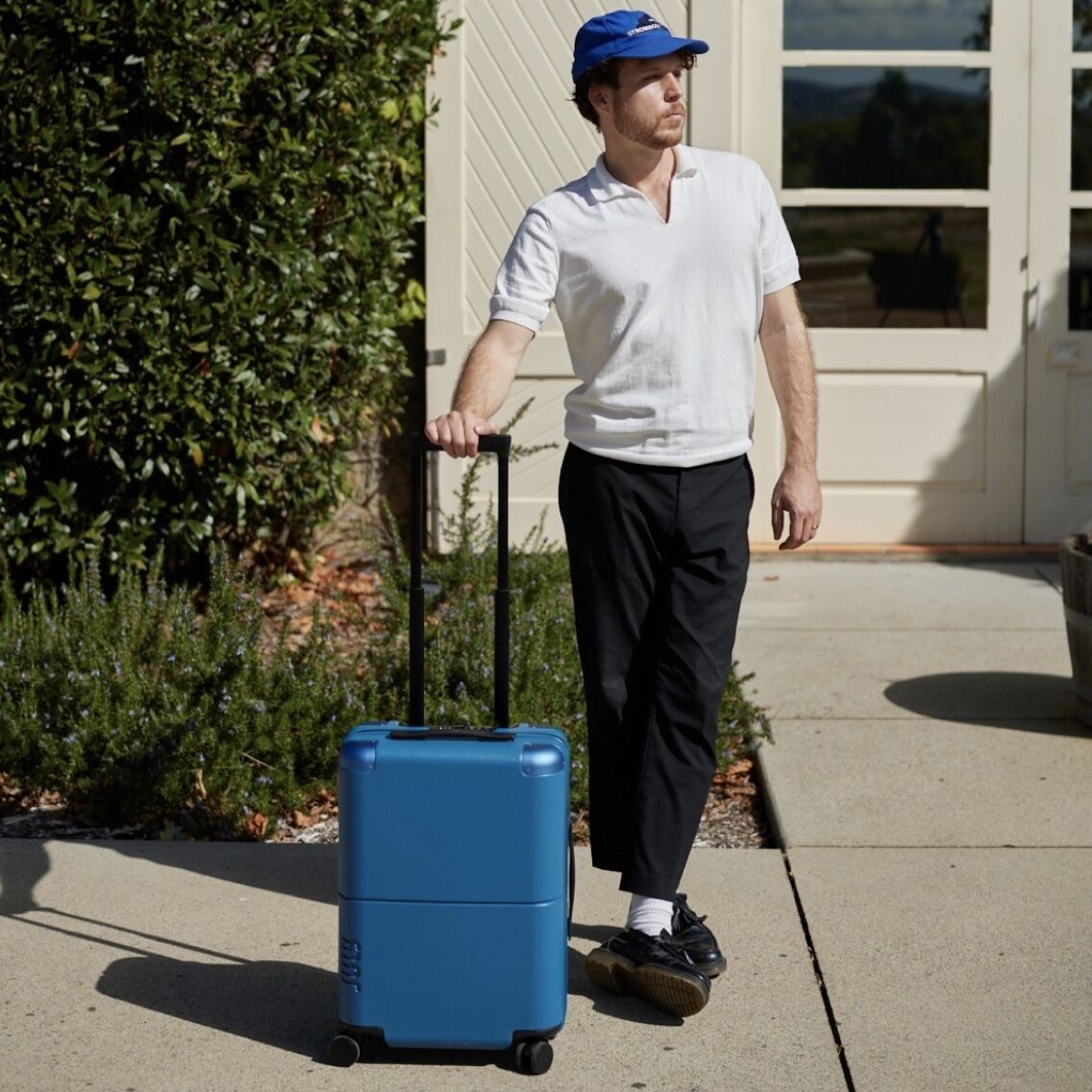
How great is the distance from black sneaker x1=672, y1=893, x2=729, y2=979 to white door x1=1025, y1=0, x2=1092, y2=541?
450 centimetres

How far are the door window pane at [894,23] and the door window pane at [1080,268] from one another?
842mm

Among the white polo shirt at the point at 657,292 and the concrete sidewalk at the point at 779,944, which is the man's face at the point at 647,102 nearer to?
the white polo shirt at the point at 657,292

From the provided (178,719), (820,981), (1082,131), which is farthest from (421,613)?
(1082,131)

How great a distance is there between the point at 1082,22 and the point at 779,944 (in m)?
5.16

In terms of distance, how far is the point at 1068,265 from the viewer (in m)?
7.76

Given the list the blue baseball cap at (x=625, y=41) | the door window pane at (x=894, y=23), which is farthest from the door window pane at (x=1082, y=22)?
the blue baseball cap at (x=625, y=41)

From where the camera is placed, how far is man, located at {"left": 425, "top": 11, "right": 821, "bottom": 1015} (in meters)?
3.54

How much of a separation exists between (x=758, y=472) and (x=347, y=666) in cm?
298

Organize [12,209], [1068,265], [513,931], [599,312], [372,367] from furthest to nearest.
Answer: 1. [1068,265]
2. [372,367]
3. [12,209]
4. [599,312]
5. [513,931]

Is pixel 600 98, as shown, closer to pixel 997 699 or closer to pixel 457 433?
pixel 457 433

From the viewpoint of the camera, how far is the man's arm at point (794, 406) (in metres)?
3.66

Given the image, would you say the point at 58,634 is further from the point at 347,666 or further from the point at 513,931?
the point at 513,931

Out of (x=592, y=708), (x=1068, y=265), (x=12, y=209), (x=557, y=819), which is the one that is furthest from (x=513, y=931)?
(x=1068, y=265)

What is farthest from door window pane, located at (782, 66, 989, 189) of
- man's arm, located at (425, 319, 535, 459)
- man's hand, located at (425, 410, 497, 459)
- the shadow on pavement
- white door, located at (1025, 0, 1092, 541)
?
man's hand, located at (425, 410, 497, 459)
